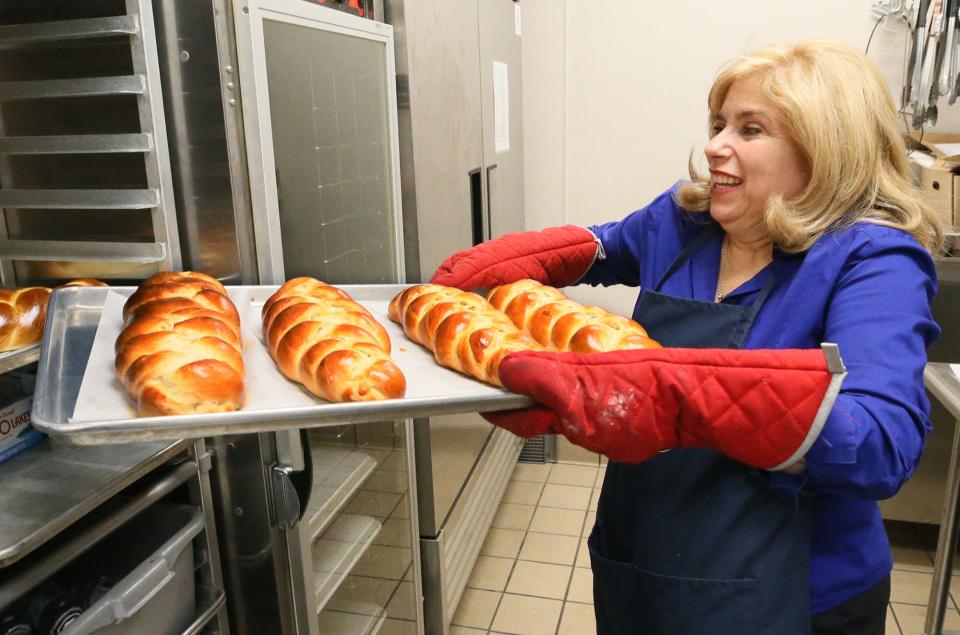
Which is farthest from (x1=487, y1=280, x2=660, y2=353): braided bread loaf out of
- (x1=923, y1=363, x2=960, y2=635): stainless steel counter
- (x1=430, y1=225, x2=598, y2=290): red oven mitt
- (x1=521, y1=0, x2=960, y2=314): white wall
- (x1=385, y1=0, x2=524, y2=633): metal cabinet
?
(x1=521, y1=0, x2=960, y2=314): white wall

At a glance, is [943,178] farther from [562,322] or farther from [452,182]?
[562,322]

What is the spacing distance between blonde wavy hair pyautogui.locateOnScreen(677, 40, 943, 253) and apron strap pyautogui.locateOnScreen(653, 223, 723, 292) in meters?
0.18

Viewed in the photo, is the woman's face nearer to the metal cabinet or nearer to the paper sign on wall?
the metal cabinet

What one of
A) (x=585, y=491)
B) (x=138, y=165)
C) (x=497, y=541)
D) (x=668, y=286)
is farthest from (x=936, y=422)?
(x=138, y=165)

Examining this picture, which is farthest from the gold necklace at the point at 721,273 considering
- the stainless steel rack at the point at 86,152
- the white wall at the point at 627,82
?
the white wall at the point at 627,82

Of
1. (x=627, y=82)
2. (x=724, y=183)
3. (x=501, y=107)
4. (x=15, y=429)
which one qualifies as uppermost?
(x=627, y=82)

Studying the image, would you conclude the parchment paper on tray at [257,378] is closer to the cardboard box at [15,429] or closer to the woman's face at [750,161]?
the cardboard box at [15,429]

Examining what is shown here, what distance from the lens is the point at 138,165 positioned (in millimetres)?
1566

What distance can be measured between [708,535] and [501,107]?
2199mm

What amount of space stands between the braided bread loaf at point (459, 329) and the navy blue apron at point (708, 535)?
0.32 m

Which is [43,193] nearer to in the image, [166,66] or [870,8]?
[166,66]

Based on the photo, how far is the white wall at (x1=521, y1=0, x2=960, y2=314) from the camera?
340cm

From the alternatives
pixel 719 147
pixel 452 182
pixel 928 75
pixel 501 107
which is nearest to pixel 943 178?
pixel 928 75

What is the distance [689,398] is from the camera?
103 cm
